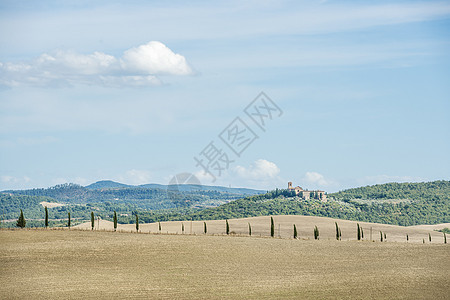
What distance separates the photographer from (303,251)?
72.2m

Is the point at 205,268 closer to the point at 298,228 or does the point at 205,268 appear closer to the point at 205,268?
the point at 205,268

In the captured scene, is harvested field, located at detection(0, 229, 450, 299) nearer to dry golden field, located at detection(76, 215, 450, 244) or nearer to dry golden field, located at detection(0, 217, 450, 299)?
dry golden field, located at detection(0, 217, 450, 299)

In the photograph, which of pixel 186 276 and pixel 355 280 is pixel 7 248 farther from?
pixel 355 280

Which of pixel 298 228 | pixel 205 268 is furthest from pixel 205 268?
pixel 298 228

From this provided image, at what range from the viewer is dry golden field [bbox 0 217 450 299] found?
4534cm

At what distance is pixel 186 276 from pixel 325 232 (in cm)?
9863

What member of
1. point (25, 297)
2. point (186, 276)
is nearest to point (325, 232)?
point (186, 276)

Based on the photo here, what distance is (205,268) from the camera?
56.8m

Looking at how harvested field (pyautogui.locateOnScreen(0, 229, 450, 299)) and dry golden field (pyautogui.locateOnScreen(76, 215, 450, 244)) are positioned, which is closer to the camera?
harvested field (pyautogui.locateOnScreen(0, 229, 450, 299))

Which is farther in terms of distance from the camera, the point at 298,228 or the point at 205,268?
the point at 298,228

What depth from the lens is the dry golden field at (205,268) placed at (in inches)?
1785

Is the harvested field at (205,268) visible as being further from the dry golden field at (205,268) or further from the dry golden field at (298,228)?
the dry golden field at (298,228)

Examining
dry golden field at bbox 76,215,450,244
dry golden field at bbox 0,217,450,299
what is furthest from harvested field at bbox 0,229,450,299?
dry golden field at bbox 76,215,450,244

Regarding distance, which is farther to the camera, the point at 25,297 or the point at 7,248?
the point at 7,248
